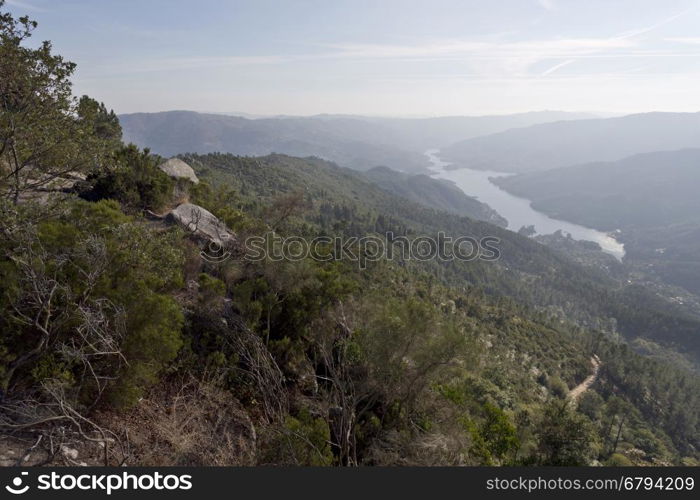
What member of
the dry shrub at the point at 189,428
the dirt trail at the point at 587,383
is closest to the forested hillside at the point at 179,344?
the dry shrub at the point at 189,428

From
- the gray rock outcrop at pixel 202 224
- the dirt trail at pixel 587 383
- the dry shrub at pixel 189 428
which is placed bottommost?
the dirt trail at pixel 587 383

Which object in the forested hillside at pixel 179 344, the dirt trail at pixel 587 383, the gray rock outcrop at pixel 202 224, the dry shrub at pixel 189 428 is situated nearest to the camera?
the forested hillside at pixel 179 344

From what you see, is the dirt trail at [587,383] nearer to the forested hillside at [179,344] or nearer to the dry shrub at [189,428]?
the forested hillside at [179,344]

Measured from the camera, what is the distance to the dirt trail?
48984 millimetres

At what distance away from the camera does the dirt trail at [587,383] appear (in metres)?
49.0

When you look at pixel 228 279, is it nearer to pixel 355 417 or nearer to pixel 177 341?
pixel 177 341

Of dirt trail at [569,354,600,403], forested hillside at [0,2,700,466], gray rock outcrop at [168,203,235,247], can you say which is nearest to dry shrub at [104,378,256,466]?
forested hillside at [0,2,700,466]

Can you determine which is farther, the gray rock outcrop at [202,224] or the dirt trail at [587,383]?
the dirt trail at [587,383]

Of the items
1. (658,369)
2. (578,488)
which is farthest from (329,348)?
(658,369)

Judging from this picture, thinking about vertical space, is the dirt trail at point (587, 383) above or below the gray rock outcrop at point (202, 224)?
below

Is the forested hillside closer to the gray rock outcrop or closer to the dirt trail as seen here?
the gray rock outcrop

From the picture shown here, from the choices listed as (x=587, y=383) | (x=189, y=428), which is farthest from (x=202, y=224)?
(x=587, y=383)

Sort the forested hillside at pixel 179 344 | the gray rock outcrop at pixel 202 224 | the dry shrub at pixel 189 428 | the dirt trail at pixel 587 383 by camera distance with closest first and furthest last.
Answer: the forested hillside at pixel 179 344
the dry shrub at pixel 189 428
the gray rock outcrop at pixel 202 224
the dirt trail at pixel 587 383

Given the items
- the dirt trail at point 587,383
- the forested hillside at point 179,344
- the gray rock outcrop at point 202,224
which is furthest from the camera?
the dirt trail at point 587,383
